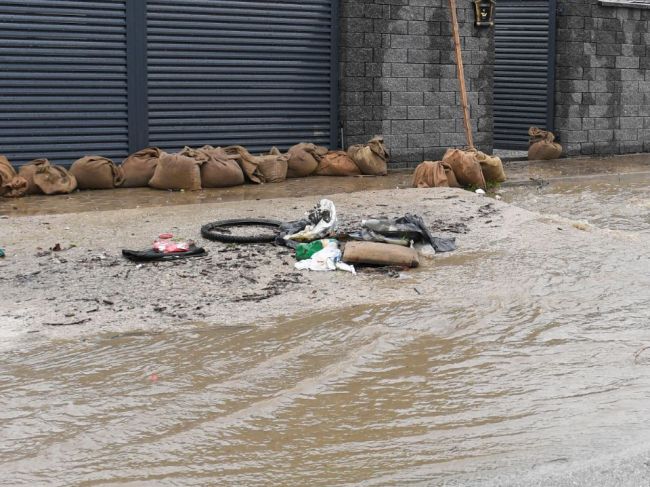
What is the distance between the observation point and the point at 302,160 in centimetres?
1297

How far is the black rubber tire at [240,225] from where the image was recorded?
830 cm

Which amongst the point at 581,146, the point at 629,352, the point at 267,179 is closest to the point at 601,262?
the point at 629,352

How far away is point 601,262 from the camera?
8.03 metres

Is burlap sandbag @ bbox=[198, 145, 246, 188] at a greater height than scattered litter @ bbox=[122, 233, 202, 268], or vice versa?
burlap sandbag @ bbox=[198, 145, 246, 188]

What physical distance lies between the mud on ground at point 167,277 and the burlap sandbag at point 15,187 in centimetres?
177

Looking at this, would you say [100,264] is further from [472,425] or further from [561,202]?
[561,202]

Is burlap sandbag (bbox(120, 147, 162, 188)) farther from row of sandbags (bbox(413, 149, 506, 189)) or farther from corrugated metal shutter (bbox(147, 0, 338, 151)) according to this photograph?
row of sandbags (bbox(413, 149, 506, 189))

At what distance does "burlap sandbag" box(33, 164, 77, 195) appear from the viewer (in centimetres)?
1115

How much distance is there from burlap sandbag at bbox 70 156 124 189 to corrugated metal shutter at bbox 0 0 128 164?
1.44 ft

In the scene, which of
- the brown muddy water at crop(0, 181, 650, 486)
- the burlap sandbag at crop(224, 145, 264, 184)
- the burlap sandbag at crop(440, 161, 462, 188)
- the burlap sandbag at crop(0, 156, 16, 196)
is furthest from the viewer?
the burlap sandbag at crop(224, 145, 264, 184)

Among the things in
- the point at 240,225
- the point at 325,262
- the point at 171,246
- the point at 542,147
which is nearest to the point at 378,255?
the point at 325,262

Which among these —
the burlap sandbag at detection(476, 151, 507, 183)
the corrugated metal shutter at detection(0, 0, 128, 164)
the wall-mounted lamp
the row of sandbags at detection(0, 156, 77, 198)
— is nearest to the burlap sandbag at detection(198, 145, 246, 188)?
the corrugated metal shutter at detection(0, 0, 128, 164)

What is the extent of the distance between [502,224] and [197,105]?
5.07 metres

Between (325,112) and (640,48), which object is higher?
(640,48)
